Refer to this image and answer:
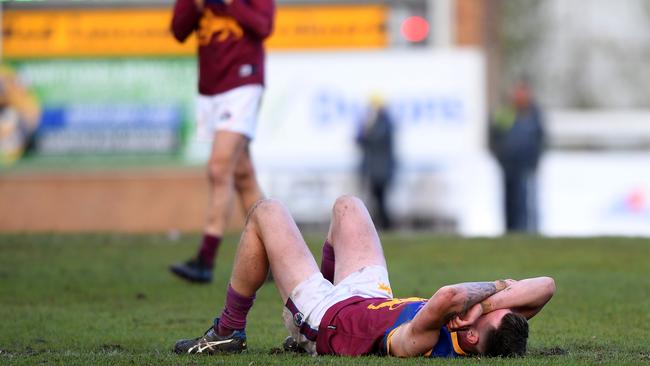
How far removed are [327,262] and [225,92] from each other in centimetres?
339

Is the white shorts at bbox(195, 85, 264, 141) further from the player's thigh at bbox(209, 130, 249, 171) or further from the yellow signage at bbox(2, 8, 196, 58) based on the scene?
the yellow signage at bbox(2, 8, 196, 58)

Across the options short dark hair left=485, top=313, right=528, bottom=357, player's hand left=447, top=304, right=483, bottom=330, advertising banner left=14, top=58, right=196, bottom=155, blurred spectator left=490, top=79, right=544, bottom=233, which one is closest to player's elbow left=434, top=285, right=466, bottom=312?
player's hand left=447, top=304, right=483, bottom=330

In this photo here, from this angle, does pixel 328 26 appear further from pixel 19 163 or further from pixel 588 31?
pixel 588 31

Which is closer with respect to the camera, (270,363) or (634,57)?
(270,363)

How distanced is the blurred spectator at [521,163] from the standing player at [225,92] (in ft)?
32.1

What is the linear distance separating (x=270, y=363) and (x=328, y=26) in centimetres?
1591

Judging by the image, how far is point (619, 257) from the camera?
39.5ft

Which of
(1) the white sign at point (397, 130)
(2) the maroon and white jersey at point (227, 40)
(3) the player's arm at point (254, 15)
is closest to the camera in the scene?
(3) the player's arm at point (254, 15)

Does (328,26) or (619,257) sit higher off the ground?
(328,26)

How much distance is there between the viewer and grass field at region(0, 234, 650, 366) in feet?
21.8

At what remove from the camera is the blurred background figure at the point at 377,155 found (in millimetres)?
20219

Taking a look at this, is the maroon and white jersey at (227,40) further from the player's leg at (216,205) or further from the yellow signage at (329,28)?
the yellow signage at (329,28)

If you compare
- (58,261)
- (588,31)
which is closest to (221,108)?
(58,261)

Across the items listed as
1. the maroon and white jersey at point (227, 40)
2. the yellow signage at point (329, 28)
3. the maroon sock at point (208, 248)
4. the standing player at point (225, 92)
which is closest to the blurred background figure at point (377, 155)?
the yellow signage at point (329, 28)
